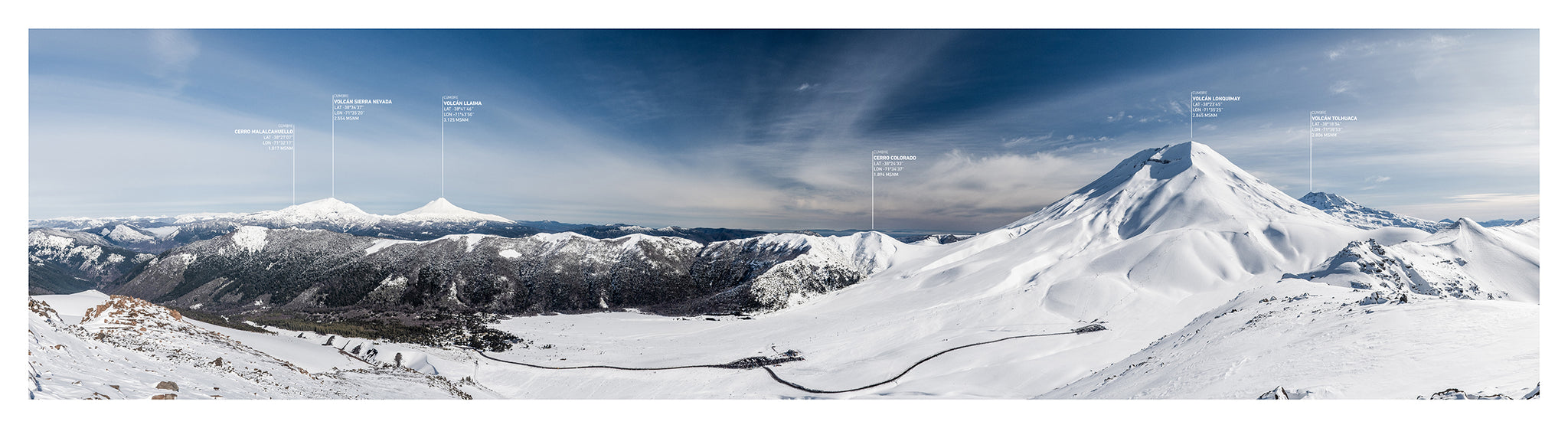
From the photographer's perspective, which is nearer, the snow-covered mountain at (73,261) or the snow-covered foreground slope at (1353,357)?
the snow-covered foreground slope at (1353,357)

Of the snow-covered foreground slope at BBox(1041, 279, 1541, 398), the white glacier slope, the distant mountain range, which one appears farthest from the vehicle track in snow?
the distant mountain range

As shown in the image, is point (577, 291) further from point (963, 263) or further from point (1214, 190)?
point (1214, 190)

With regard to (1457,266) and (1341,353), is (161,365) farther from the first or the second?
(1457,266)

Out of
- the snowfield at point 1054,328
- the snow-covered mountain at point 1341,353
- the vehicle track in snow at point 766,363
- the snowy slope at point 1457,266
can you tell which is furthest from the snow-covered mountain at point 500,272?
the snowy slope at point 1457,266

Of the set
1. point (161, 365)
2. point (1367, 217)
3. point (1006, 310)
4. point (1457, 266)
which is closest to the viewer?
point (161, 365)

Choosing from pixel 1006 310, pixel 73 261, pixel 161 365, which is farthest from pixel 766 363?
pixel 73 261

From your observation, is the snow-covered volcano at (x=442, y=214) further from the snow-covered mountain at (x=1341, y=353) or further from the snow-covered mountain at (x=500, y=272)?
the snow-covered mountain at (x=1341, y=353)
